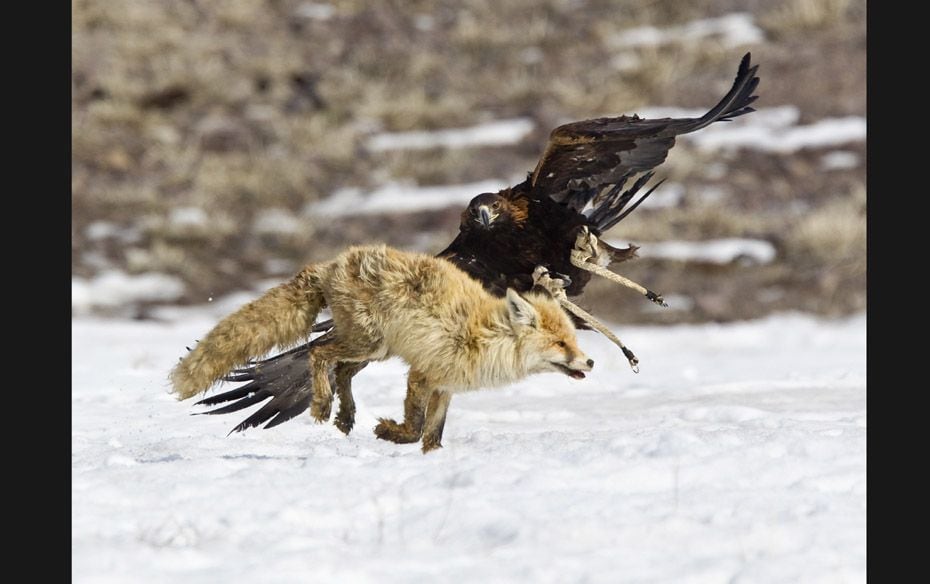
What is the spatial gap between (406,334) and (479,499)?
139 cm

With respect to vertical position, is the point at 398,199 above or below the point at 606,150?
above

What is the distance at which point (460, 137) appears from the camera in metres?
17.4

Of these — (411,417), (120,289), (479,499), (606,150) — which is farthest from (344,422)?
(120,289)

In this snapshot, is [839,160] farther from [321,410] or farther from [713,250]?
[321,410]

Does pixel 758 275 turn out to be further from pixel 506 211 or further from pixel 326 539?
pixel 326 539

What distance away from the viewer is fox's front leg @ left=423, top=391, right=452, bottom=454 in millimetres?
5316

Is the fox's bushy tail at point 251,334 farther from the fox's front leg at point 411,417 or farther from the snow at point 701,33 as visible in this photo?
the snow at point 701,33

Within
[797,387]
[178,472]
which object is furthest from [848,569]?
[797,387]

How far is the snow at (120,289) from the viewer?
12797 millimetres

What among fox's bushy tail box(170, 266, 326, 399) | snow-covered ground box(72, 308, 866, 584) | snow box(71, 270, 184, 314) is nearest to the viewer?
snow-covered ground box(72, 308, 866, 584)

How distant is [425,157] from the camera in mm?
16766

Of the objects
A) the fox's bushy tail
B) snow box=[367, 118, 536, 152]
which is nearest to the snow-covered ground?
the fox's bushy tail

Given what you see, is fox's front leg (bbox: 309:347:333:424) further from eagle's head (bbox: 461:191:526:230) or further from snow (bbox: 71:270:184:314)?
snow (bbox: 71:270:184:314)

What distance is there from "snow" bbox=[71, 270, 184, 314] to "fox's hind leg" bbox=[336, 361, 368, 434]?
7.42m
